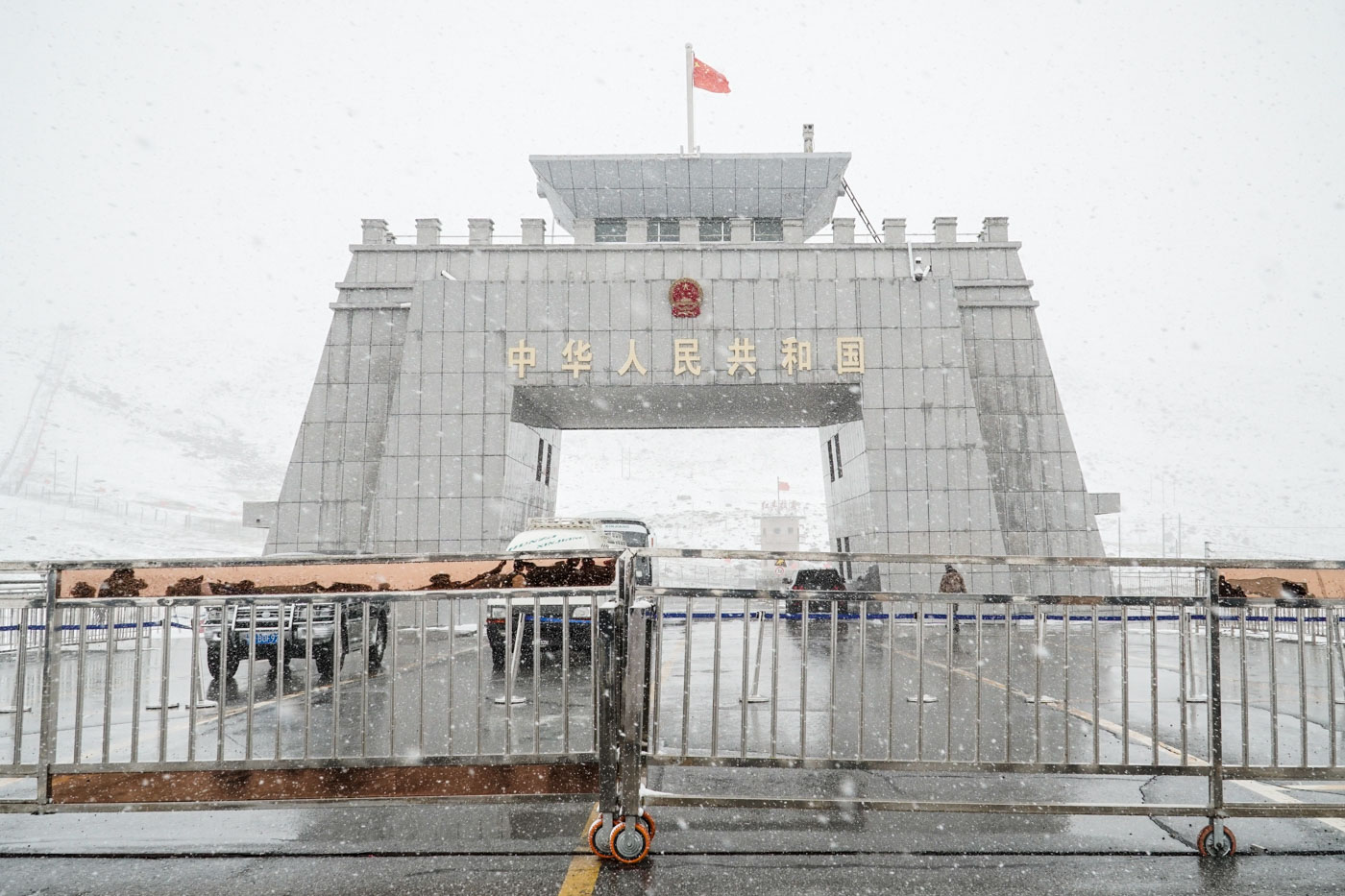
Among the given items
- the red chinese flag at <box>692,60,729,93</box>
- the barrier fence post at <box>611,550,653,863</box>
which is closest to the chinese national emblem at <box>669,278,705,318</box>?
the red chinese flag at <box>692,60,729,93</box>

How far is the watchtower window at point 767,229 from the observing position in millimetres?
31020

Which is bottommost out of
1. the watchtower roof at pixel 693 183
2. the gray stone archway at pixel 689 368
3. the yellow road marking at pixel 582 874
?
the yellow road marking at pixel 582 874

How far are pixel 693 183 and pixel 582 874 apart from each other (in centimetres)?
2818

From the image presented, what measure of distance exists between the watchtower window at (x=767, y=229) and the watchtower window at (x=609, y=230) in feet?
15.3

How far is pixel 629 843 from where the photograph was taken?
160 inches

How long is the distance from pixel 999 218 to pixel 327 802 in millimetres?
30607

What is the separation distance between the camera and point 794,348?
81.2ft

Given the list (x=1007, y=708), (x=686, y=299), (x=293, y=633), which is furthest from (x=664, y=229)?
(x=1007, y=708)

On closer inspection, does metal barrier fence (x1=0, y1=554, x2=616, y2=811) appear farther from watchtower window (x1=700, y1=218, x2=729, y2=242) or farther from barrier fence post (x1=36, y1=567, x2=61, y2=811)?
watchtower window (x1=700, y1=218, x2=729, y2=242)

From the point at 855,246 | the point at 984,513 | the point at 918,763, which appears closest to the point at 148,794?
the point at 918,763

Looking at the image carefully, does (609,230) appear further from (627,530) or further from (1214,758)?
(1214,758)

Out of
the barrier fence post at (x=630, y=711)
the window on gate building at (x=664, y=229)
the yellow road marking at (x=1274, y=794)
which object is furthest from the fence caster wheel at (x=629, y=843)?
the window on gate building at (x=664, y=229)

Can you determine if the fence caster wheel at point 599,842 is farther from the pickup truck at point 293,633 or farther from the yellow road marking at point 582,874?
the pickup truck at point 293,633

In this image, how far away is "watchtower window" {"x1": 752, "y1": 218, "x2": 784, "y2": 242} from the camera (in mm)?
31020
